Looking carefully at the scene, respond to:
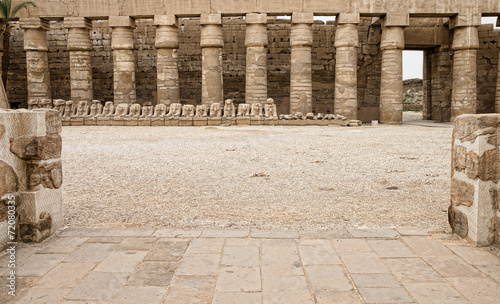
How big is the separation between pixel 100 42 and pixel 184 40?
14.2 ft

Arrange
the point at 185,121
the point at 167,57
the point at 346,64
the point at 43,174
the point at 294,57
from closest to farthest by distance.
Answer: the point at 43,174 < the point at 185,121 < the point at 346,64 < the point at 294,57 < the point at 167,57

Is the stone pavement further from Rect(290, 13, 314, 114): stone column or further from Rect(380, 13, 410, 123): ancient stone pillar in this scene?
Rect(380, 13, 410, 123): ancient stone pillar

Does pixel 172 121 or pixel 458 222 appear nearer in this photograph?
pixel 458 222

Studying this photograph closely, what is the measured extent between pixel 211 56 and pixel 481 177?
44.6ft

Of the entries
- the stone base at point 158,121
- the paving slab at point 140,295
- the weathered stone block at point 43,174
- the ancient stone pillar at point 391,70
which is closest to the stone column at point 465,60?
the ancient stone pillar at point 391,70

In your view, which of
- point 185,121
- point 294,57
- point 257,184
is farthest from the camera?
point 294,57

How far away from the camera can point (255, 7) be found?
15164 mm

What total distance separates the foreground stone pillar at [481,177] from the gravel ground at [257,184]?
0.48m

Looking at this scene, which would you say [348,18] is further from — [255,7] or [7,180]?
[7,180]

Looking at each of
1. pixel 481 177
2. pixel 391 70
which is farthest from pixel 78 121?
pixel 481 177

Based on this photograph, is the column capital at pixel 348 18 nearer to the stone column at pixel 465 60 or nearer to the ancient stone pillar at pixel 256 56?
the ancient stone pillar at pixel 256 56

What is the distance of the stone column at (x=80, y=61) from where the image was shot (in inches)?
631

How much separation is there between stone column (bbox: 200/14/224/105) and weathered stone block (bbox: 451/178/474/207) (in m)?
13.0

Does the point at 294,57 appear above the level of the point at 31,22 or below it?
below
